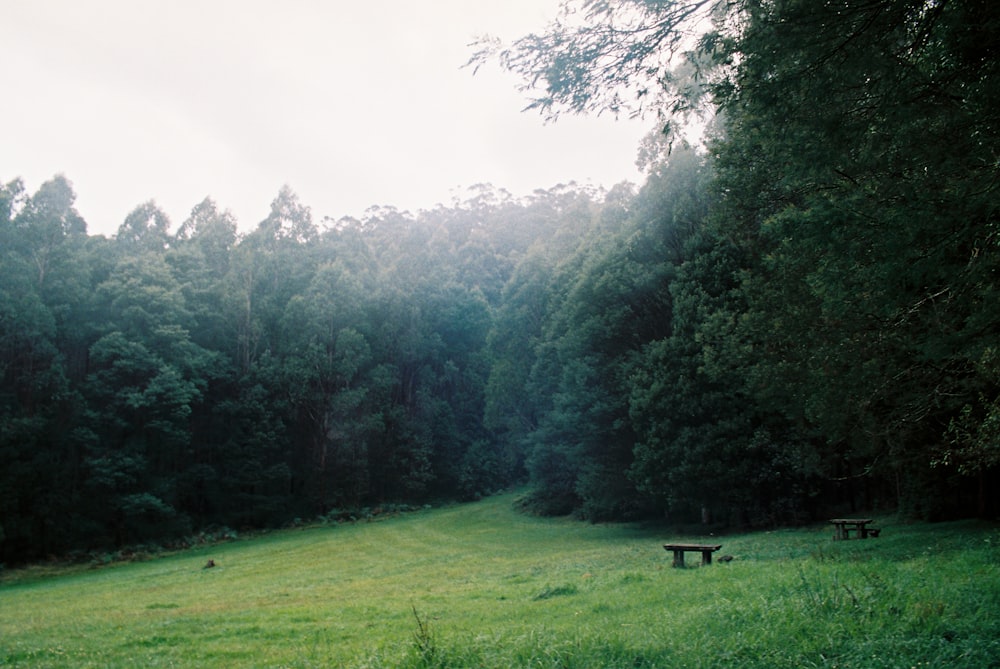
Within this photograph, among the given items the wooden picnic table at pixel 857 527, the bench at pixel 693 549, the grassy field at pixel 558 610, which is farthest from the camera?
the wooden picnic table at pixel 857 527

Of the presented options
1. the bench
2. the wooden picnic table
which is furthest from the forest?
the bench

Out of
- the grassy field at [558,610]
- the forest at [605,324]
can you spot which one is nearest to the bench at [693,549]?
the grassy field at [558,610]

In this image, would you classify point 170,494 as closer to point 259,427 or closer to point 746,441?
point 259,427

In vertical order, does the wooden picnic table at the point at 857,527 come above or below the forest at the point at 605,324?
below

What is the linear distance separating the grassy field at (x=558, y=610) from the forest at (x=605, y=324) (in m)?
3.08

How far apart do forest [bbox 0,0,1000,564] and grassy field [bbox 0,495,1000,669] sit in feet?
10.1

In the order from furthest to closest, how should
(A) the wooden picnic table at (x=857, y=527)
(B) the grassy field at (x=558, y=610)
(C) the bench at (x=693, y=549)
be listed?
(A) the wooden picnic table at (x=857, y=527) → (C) the bench at (x=693, y=549) → (B) the grassy field at (x=558, y=610)

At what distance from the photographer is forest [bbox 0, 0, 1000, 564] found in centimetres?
684

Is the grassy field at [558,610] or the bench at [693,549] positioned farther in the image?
the bench at [693,549]

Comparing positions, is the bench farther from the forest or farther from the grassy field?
the forest

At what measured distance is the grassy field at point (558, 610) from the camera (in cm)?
624

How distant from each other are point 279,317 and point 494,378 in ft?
49.1

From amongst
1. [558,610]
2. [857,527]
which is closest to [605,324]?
[857,527]

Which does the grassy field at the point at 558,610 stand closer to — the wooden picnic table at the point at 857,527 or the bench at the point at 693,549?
the bench at the point at 693,549
